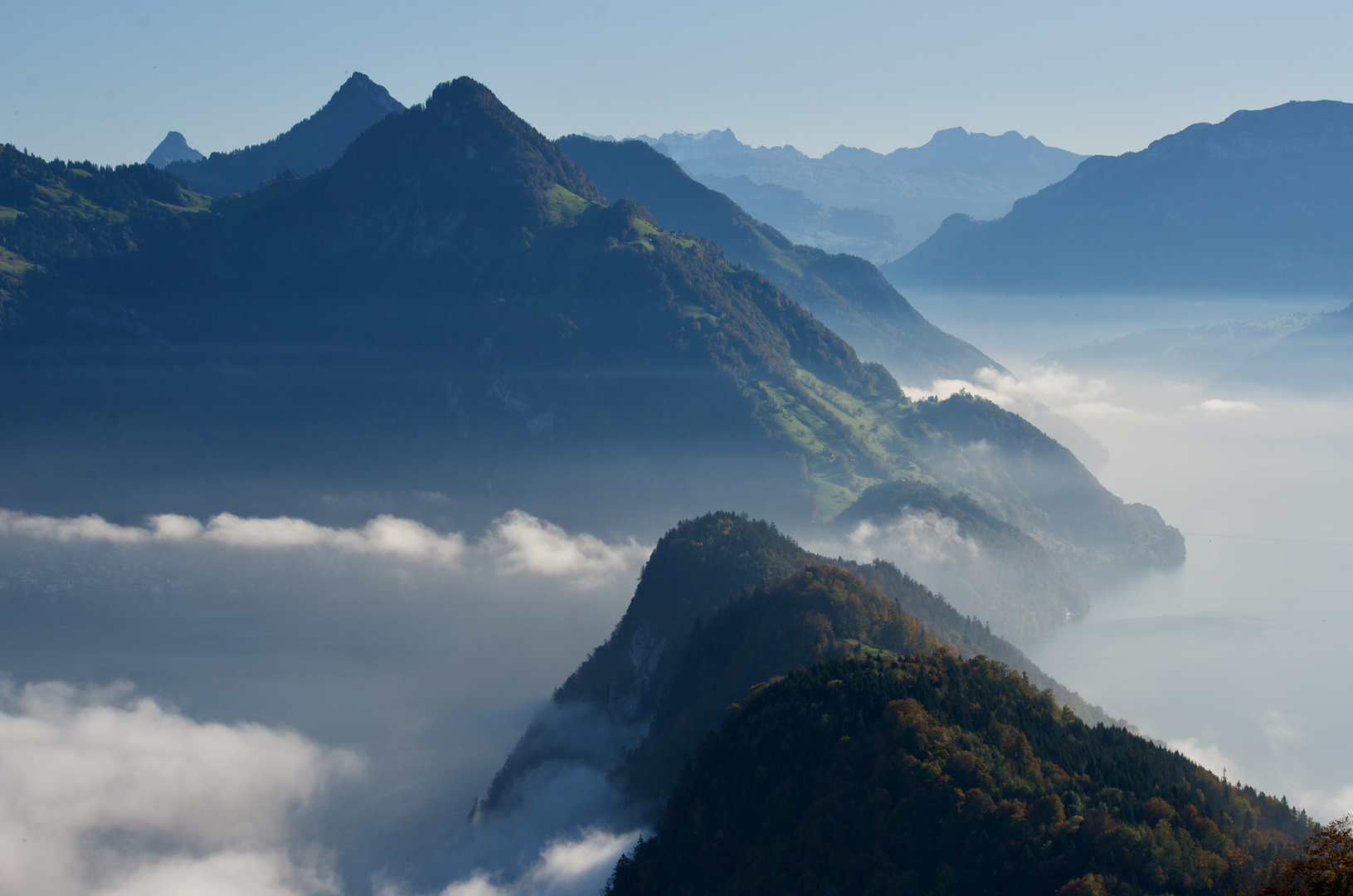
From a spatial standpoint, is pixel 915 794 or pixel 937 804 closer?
pixel 937 804

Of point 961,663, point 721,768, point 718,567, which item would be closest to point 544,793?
point 718,567

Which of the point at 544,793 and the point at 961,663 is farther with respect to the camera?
the point at 544,793

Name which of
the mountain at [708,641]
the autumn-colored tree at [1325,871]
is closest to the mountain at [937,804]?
the mountain at [708,641]

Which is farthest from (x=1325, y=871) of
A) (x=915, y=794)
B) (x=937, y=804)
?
(x=915, y=794)

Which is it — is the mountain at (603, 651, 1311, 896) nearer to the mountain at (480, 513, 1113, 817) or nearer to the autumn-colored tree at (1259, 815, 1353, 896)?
the mountain at (480, 513, 1113, 817)

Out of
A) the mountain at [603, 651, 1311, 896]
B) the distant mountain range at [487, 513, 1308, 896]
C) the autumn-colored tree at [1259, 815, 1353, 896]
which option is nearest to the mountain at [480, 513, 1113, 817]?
the distant mountain range at [487, 513, 1308, 896]

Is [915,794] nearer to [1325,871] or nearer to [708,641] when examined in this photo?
[1325,871]

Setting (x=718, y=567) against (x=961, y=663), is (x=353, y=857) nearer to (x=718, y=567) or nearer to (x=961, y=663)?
(x=718, y=567)
